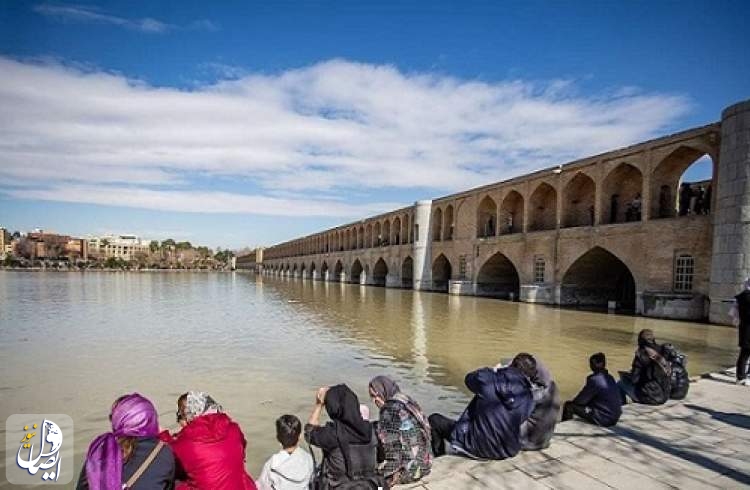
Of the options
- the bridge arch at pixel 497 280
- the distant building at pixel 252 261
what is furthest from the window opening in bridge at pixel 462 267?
the distant building at pixel 252 261

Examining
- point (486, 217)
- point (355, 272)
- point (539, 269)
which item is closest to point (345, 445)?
point (539, 269)

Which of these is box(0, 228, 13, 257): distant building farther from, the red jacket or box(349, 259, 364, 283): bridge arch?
the red jacket

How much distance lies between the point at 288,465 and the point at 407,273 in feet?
111

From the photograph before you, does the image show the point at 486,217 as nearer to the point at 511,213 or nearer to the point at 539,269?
the point at 511,213

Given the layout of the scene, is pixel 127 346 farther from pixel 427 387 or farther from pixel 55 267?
pixel 55 267

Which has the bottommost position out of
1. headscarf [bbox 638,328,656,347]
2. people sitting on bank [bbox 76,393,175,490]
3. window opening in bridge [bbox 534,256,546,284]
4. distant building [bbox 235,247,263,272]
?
distant building [bbox 235,247,263,272]

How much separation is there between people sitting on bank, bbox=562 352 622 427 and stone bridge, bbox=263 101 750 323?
12.1 metres

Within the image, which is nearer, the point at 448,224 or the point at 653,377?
→ the point at 653,377

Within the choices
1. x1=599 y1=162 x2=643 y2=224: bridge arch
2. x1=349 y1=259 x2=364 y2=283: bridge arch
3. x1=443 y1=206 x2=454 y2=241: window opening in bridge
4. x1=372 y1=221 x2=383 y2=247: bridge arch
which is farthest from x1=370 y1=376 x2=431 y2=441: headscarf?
x1=349 y1=259 x2=364 y2=283: bridge arch

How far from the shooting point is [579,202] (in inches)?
862

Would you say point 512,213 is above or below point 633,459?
above

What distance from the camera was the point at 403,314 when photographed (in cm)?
1762

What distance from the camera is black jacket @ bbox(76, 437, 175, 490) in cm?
220

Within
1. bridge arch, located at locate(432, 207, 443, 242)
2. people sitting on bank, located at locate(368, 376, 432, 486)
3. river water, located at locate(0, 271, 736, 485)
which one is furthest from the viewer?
bridge arch, located at locate(432, 207, 443, 242)
